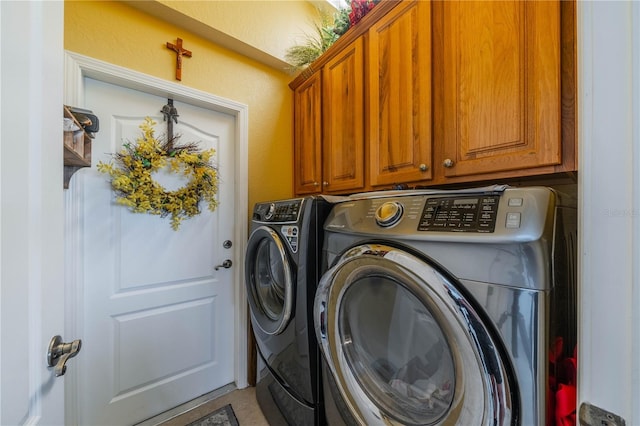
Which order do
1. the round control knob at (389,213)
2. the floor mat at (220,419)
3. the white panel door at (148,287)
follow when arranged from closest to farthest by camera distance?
the round control knob at (389,213) → the white panel door at (148,287) → the floor mat at (220,419)

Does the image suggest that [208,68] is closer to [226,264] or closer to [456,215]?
[226,264]

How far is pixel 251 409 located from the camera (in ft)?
5.15

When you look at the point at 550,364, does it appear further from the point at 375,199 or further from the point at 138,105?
the point at 138,105

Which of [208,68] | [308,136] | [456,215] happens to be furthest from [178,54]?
[456,215]

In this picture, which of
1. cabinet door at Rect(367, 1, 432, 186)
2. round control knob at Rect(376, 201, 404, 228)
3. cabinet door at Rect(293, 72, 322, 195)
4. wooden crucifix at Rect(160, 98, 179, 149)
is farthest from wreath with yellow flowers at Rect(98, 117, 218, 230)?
round control knob at Rect(376, 201, 404, 228)

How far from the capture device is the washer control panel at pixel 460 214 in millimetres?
577

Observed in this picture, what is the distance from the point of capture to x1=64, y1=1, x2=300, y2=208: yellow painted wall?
127 cm

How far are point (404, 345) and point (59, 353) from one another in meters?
0.91

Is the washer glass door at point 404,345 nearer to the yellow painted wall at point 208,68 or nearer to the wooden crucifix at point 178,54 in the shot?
the yellow painted wall at point 208,68

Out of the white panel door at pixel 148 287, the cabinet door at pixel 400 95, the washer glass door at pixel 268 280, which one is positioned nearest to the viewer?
the cabinet door at pixel 400 95

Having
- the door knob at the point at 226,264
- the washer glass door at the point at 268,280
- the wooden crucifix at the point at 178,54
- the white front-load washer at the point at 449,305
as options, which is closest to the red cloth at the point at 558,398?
the white front-load washer at the point at 449,305

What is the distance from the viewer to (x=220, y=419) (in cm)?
149

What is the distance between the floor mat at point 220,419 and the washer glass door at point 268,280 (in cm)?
64

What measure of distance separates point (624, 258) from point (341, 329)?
74cm
